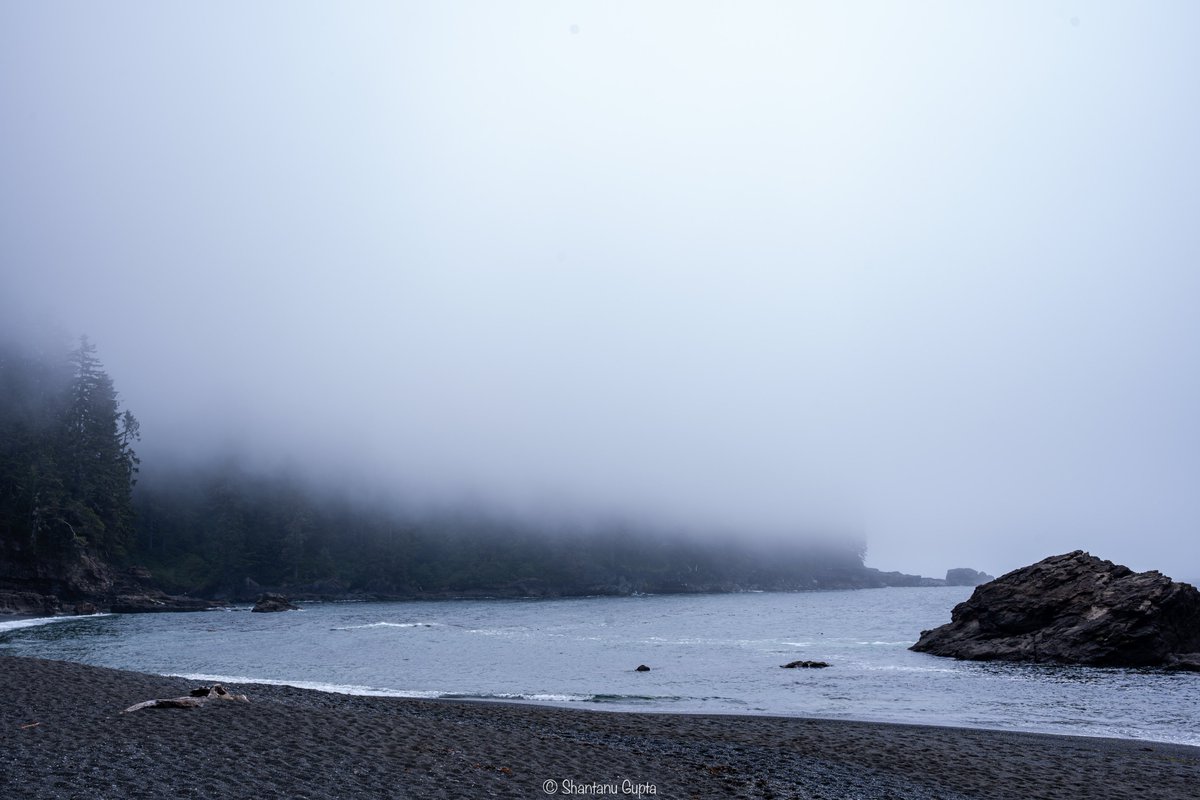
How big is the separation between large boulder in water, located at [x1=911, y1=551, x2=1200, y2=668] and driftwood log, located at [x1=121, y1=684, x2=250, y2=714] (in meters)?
57.3

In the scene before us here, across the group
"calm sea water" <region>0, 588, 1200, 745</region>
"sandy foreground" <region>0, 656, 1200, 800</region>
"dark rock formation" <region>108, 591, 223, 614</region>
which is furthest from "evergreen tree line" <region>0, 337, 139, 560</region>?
"sandy foreground" <region>0, 656, 1200, 800</region>

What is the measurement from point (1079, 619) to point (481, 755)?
56.0 m

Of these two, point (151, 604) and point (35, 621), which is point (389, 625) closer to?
point (35, 621)

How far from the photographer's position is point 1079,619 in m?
58.9

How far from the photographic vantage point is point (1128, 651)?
55.0m

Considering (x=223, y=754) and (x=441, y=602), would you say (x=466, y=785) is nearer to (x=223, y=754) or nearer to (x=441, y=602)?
(x=223, y=754)

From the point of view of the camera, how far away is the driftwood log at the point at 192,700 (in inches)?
918

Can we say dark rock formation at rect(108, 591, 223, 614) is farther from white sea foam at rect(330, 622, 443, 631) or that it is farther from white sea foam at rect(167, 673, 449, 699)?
white sea foam at rect(167, 673, 449, 699)

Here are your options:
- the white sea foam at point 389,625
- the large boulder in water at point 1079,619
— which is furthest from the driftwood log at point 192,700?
the white sea foam at point 389,625

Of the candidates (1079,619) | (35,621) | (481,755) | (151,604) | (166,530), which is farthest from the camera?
(166,530)

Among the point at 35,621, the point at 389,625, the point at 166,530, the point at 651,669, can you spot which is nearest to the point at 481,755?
the point at 651,669

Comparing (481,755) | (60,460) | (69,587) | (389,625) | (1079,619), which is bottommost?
(389,625)

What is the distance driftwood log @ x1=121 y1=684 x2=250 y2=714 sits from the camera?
76.5ft

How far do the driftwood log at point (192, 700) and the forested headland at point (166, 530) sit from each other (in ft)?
301
